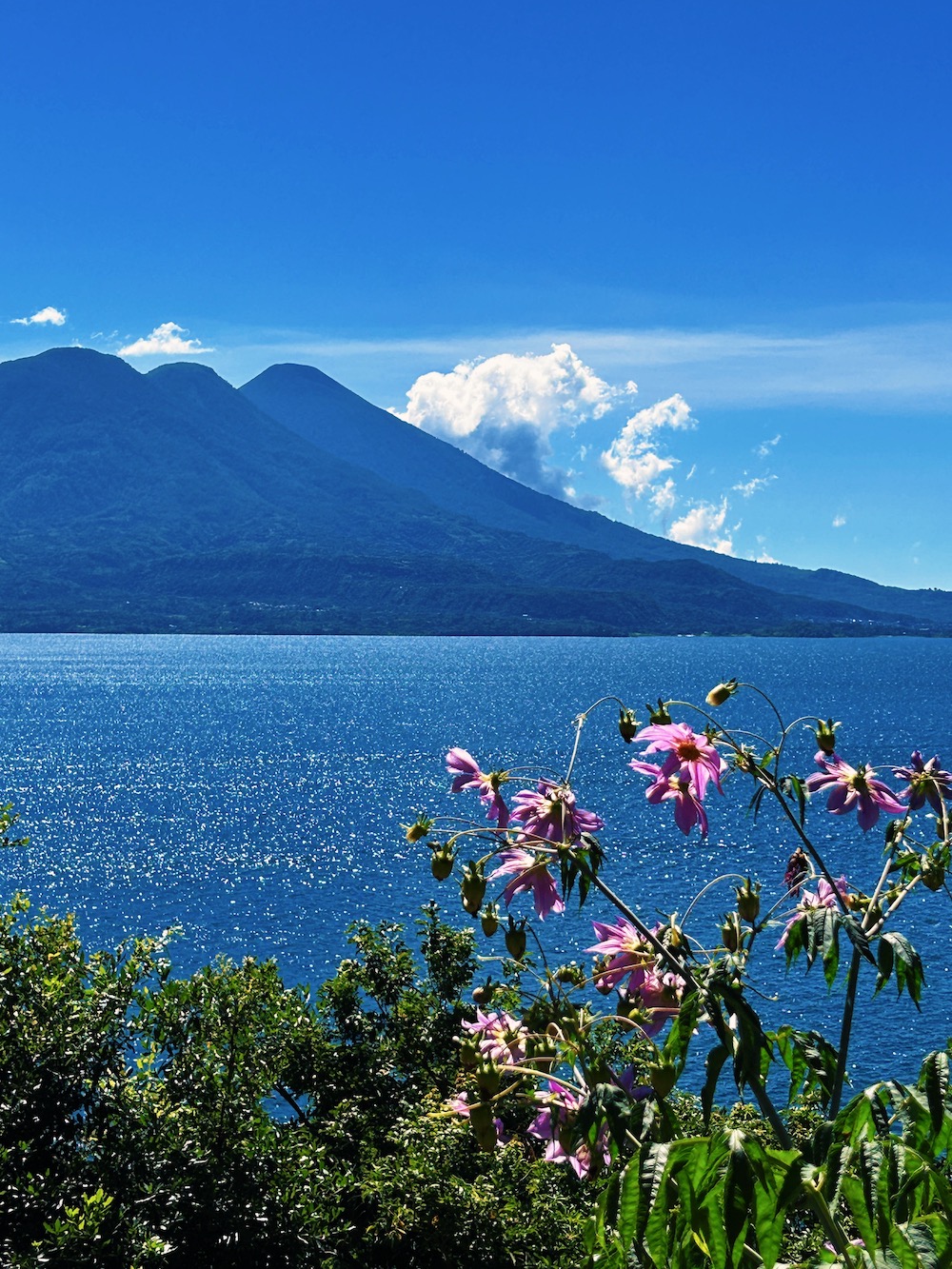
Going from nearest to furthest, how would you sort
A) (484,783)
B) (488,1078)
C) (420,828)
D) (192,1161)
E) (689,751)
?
(488,1078)
(420,828)
(484,783)
(689,751)
(192,1161)

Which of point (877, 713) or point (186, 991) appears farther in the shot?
point (877, 713)

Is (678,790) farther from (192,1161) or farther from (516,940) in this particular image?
(192,1161)

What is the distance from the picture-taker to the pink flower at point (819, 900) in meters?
5.19

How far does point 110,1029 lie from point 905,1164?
13027 millimetres

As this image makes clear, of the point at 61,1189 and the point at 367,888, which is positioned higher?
the point at 61,1189

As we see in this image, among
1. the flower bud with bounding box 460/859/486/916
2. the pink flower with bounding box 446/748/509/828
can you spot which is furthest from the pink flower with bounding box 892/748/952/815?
the flower bud with bounding box 460/859/486/916

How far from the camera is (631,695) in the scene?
183000 millimetres

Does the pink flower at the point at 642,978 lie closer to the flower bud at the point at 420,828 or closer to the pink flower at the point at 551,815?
the pink flower at the point at 551,815

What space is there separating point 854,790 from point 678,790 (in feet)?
3.18

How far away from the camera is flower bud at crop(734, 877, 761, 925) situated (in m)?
4.98

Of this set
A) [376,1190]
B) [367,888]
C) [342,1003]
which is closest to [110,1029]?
[376,1190]

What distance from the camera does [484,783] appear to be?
15.7 ft

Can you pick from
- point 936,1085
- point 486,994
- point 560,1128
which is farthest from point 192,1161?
point 936,1085

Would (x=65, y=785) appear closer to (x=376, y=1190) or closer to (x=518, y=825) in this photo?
(x=376, y=1190)
